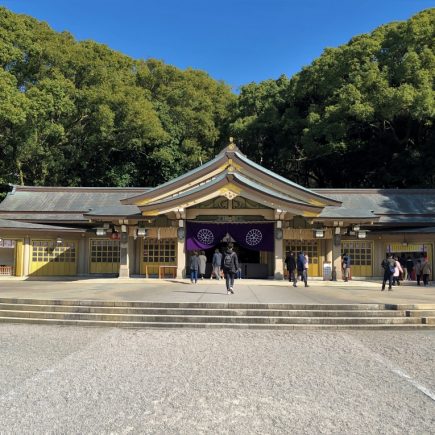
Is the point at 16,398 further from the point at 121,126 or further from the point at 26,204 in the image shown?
the point at 121,126

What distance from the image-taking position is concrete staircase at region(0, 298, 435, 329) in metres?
9.77

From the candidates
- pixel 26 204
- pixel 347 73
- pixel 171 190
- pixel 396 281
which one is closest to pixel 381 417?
pixel 396 281

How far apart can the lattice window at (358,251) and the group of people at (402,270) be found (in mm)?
1771

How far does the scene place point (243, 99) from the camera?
36.8m

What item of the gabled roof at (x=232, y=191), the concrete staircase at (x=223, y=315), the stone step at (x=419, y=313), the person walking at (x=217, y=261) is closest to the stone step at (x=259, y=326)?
the concrete staircase at (x=223, y=315)

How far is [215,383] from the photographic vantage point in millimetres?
5852

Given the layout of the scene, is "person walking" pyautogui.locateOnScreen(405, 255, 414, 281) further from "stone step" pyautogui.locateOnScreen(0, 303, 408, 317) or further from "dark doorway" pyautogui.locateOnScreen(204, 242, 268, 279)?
"stone step" pyautogui.locateOnScreen(0, 303, 408, 317)

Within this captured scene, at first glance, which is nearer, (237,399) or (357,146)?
(237,399)

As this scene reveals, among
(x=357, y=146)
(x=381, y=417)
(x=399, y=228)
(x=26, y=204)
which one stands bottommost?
(x=381, y=417)

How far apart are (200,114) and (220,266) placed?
779 inches

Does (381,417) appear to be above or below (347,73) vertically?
below

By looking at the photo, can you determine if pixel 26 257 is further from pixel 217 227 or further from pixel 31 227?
pixel 217 227

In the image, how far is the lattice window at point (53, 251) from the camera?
23.0 m

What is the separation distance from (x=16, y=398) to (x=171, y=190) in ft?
51.5
